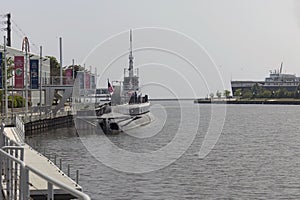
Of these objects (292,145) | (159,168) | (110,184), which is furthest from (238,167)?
(292,145)

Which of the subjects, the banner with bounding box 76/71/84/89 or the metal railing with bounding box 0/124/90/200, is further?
the banner with bounding box 76/71/84/89

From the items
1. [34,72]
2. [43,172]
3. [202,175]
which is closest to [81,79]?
[34,72]

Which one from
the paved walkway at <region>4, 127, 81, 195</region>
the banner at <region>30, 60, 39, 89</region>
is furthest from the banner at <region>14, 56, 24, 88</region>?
the paved walkway at <region>4, 127, 81, 195</region>

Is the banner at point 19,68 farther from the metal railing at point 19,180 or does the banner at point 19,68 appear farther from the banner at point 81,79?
the metal railing at point 19,180

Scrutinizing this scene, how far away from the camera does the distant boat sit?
81.5 meters

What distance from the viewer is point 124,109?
89.6 metres

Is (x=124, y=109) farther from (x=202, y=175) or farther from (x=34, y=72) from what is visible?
(x=202, y=175)

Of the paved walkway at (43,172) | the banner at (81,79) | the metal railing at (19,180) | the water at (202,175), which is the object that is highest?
the banner at (81,79)

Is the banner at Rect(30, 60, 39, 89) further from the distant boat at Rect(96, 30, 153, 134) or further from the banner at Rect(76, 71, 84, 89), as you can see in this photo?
the banner at Rect(76, 71, 84, 89)

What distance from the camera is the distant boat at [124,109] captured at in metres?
81.5

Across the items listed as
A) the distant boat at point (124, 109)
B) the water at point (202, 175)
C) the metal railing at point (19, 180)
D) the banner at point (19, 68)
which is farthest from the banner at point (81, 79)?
the metal railing at point (19, 180)

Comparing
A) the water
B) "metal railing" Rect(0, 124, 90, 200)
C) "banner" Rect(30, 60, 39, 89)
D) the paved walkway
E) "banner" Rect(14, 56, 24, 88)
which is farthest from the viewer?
"banner" Rect(30, 60, 39, 89)

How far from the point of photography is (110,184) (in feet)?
106

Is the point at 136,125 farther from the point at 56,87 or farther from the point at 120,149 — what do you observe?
the point at 120,149
